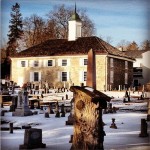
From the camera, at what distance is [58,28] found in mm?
5273

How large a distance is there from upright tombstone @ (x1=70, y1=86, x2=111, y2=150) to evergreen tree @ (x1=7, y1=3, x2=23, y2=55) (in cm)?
122

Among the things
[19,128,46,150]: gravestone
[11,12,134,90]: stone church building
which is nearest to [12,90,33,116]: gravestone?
[11,12,134,90]: stone church building

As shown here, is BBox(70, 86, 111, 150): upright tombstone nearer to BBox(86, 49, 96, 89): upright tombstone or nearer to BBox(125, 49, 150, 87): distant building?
BBox(86, 49, 96, 89): upright tombstone

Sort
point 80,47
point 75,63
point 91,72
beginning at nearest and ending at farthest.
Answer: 1. point 91,72
2. point 75,63
3. point 80,47

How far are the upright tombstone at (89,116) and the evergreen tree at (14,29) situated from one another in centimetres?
122

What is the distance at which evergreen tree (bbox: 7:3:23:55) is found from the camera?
15.0 ft

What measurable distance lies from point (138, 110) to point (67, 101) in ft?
8.81

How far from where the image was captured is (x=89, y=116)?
157 inches

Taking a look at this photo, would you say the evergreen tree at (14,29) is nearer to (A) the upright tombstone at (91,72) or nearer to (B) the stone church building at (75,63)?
(B) the stone church building at (75,63)

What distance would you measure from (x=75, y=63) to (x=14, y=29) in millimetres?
3500

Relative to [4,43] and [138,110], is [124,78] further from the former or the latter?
[4,43]

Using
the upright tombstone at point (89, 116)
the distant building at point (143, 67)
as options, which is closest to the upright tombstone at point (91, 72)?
the upright tombstone at point (89, 116)

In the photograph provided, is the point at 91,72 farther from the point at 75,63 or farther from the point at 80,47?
the point at 80,47

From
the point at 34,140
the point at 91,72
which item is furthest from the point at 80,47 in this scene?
the point at 91,72
